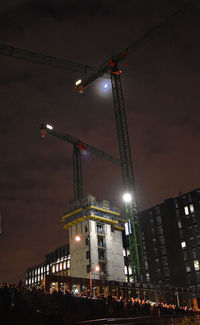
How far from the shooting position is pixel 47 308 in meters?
23.0

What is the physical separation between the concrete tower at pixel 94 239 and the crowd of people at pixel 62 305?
3935cm

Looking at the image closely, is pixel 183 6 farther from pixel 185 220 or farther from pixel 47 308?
pixel 47 308

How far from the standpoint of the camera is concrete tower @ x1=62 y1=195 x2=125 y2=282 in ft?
240

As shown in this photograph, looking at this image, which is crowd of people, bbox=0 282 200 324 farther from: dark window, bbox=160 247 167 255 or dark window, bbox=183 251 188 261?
dark window, bbox=160 247 167 255

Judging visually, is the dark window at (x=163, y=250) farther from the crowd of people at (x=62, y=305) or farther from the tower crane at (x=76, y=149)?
the crowd of people at (x=62, y=305)

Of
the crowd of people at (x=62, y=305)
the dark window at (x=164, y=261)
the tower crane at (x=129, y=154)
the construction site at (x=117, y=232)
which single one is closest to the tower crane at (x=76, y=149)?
the construction site at (x=117, y=232)

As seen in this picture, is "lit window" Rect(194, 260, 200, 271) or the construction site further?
"lit window" Rect(194, 260, 200, 271)

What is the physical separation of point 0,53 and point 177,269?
79316 mm

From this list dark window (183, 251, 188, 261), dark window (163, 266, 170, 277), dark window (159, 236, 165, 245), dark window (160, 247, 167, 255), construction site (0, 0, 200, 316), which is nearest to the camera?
construction site (0, 0, 200, 316)

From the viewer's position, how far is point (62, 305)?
25797 millimetres

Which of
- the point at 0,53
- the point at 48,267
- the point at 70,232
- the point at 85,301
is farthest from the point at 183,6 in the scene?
the point at 48,267

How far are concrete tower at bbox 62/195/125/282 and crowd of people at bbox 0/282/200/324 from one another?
3935cm

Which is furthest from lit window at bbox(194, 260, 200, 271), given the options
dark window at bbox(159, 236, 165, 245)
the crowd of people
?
the crowd of people

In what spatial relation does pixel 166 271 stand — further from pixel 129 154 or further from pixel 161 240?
pixel 129 154
